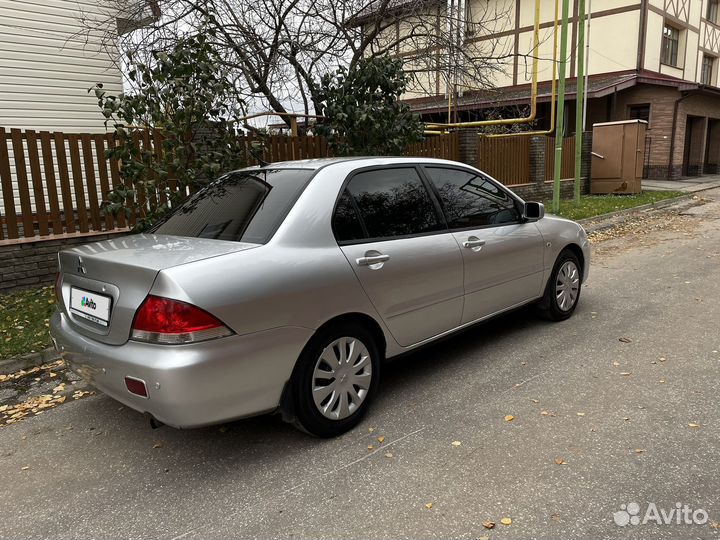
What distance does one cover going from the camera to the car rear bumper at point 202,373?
2566 mm

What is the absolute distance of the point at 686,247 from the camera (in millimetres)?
8883

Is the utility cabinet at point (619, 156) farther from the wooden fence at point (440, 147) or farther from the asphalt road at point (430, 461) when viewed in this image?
the asphalt road at point (430, 461)

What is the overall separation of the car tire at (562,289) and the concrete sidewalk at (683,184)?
14385mm

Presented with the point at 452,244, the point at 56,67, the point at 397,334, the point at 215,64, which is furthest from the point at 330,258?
the point at 56,67

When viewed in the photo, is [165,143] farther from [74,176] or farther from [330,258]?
[330,258]

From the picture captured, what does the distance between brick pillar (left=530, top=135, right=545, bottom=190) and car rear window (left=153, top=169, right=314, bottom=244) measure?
12.4 metres

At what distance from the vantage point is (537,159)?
14.7 m

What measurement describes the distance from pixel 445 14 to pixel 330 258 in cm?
906

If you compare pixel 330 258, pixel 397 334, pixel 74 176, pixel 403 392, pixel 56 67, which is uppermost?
pixel 56 67

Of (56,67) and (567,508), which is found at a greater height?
(56,67)

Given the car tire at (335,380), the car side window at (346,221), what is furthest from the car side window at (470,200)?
the car tire at (335,380)

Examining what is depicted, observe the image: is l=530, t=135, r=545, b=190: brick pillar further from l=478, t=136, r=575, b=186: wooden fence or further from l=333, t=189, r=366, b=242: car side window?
l=333, t=189, r=366, b=242: car side window

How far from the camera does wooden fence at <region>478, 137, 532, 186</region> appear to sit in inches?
521

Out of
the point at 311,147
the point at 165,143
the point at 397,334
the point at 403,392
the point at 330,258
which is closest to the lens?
the point at 330,258
